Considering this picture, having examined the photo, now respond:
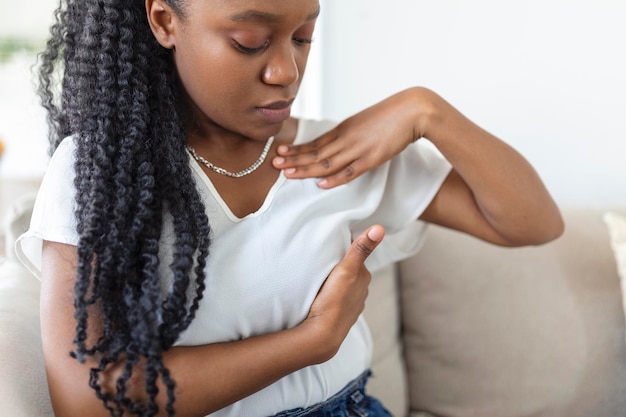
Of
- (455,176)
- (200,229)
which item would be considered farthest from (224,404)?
(455,176)

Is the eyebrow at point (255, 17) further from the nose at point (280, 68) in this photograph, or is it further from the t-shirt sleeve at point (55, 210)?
the t-shirt sleeve at point (55, 210)

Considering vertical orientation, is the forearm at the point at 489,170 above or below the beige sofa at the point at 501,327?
above

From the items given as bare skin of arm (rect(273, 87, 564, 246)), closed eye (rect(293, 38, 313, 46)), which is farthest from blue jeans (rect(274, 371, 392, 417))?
closed eye (rect(293, 38, 313, 46))

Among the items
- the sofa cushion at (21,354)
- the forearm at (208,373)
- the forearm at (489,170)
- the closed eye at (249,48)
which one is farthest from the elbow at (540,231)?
the sofa cushion at (21,354)

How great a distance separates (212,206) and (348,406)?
40 cm

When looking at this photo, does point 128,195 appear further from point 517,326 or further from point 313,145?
point 517,326

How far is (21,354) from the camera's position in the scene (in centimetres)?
101

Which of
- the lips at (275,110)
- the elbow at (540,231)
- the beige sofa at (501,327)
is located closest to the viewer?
the lips at (275,110)

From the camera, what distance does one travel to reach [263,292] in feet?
3.34

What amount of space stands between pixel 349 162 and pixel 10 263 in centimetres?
67

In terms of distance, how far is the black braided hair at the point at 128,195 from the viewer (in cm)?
88

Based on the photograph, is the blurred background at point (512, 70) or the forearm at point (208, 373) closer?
the forearm at point (208, 373)

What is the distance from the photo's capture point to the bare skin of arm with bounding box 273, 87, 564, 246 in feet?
3.72

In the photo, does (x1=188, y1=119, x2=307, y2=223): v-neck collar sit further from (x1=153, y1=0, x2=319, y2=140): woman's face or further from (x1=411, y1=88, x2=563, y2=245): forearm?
(x1=411, y1=88, x2=563, y2=245): forearm
